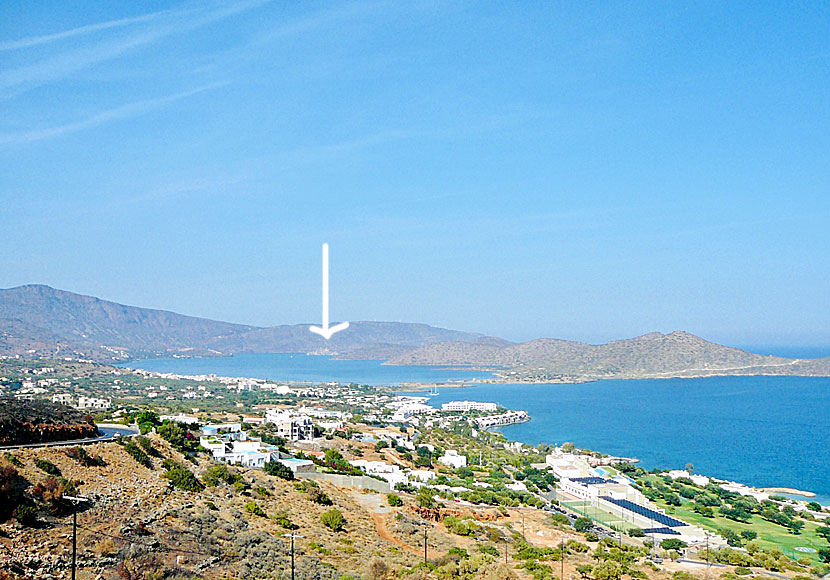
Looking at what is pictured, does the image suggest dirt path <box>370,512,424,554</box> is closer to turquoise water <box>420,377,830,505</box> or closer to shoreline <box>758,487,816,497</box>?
shoreline <box>758,487,816,497</box>

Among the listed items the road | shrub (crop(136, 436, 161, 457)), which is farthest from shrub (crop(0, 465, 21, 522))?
shrub (crop(136, 436, 161, 457))

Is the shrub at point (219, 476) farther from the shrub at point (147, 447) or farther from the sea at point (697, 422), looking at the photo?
the sea at point (697, 422)

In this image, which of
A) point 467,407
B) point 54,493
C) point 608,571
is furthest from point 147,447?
point 467,407

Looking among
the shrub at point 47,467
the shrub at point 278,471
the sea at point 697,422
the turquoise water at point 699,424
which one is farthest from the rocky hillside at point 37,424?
the turquoise water at point 699,424

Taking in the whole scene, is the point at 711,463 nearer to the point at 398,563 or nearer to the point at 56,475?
the point at 398,563

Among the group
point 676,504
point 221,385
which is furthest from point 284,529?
point 221,385

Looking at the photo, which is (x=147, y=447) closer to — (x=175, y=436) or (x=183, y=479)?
(x=183, y=479)
